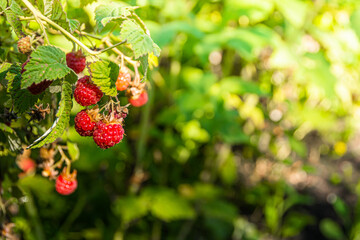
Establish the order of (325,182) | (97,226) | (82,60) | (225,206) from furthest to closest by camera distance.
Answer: (325,182)
(225,206)
(97,226)
(82,60)

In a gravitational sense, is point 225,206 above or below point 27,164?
below

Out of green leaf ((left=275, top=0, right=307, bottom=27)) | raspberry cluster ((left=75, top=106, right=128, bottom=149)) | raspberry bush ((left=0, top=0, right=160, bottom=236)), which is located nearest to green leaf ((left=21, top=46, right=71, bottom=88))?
raspberry bush ((left=0, top=0, right=160, bottom=236))

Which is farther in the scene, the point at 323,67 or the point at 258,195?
the point at 258,195

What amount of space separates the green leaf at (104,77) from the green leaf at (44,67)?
0.15 ft

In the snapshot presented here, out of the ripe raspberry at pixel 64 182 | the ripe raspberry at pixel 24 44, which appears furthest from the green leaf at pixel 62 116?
the ripe raspberry at pixel 64 182

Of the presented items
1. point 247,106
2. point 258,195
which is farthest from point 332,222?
point 247,106

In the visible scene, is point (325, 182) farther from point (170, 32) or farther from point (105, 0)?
point (105, 0)

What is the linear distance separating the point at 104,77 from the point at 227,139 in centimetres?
121

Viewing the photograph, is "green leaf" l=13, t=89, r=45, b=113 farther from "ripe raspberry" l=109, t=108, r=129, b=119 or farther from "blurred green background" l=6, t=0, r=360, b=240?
"blurred green background" l=6, t=0, r=360, b=240

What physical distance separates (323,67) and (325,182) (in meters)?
1.28

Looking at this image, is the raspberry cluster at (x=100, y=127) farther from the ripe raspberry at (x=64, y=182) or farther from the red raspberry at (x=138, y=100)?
the ripe raspberry at (x=64, y=182)

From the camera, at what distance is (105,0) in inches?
25.2

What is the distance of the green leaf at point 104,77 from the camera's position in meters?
0.54

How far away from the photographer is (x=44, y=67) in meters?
0.49
